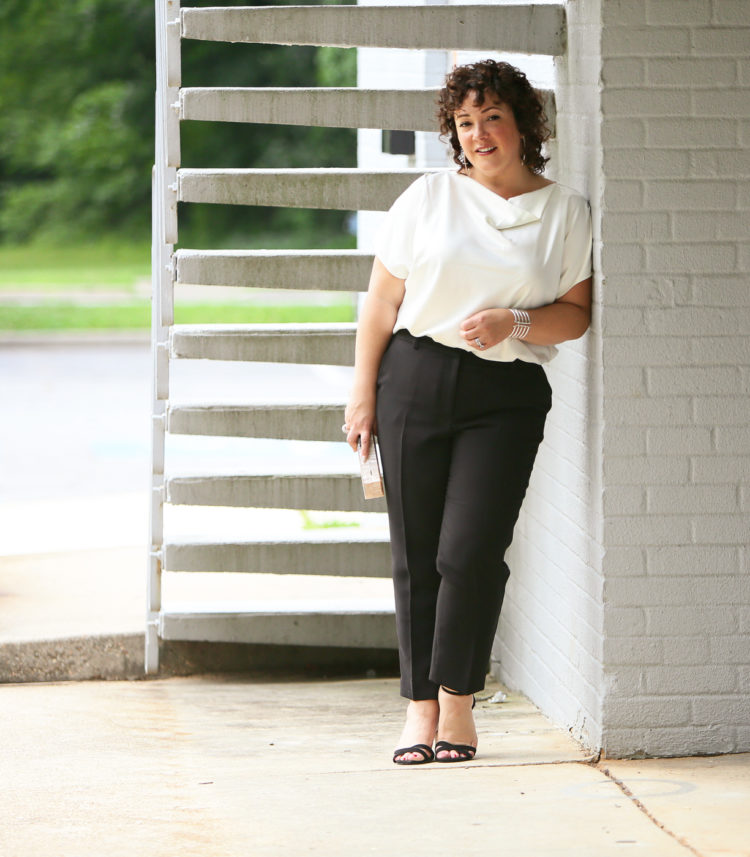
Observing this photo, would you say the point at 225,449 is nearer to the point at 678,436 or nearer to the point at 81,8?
the point at 678,436

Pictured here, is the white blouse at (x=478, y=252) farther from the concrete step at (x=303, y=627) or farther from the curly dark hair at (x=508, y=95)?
the concrete step at (x=303, y=627)

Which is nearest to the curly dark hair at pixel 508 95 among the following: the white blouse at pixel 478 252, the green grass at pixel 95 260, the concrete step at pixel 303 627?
the white blouse at pixel 478 252

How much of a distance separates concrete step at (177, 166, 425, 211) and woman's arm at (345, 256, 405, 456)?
2.87ft

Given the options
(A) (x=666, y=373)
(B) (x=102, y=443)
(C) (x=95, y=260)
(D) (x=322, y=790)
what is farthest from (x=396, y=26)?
(C) (x=95, y=260)

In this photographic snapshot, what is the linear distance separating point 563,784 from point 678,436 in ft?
3.19

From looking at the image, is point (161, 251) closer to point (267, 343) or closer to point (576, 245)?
point (267, 343)

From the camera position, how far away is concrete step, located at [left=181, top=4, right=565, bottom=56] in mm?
4012

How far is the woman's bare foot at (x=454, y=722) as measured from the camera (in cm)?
379

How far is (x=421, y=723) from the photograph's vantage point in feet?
12.6

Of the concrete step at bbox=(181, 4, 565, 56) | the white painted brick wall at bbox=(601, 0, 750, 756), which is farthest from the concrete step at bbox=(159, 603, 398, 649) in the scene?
the concrete step at bbox=(181, 4, 565, 56)

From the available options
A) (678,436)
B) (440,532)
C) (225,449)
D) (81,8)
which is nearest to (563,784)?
(440,532)

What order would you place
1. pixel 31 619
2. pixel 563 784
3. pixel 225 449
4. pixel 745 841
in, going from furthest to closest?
pixel 225 449 < pixel 31 619 < pixel 563 784 < pixel 745 841

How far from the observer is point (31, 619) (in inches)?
208

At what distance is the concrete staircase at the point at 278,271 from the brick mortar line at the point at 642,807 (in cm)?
147
